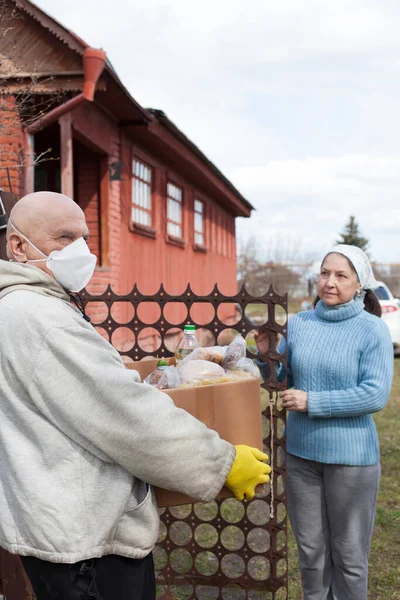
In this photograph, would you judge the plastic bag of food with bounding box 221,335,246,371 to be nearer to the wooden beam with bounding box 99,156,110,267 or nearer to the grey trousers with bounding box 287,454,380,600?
the grey trousers with bounding box 287,454,380,600

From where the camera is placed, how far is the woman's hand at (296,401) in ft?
9.30

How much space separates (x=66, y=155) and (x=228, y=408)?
5.42 meters

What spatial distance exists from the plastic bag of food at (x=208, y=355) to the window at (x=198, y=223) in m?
12.2

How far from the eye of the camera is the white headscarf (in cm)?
294

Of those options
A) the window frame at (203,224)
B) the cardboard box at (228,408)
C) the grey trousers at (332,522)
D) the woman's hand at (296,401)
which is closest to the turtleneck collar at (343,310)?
the woman's hand at (296,401)

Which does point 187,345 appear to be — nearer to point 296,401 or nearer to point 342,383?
point 296,401

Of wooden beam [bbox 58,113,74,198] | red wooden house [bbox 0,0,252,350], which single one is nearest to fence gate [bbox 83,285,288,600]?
red wooden house [bbox 0,0,252,350]

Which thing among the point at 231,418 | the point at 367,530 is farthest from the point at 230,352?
the point at 367,530

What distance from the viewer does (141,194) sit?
10.7 meters

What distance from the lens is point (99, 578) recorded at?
1.82 meters

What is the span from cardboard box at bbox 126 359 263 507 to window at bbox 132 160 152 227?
812cm

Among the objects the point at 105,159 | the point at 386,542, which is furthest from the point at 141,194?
the point at 386,542

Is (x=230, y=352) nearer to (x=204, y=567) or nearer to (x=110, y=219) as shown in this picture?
(x=204, y=567)

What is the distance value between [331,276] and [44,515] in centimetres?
183
